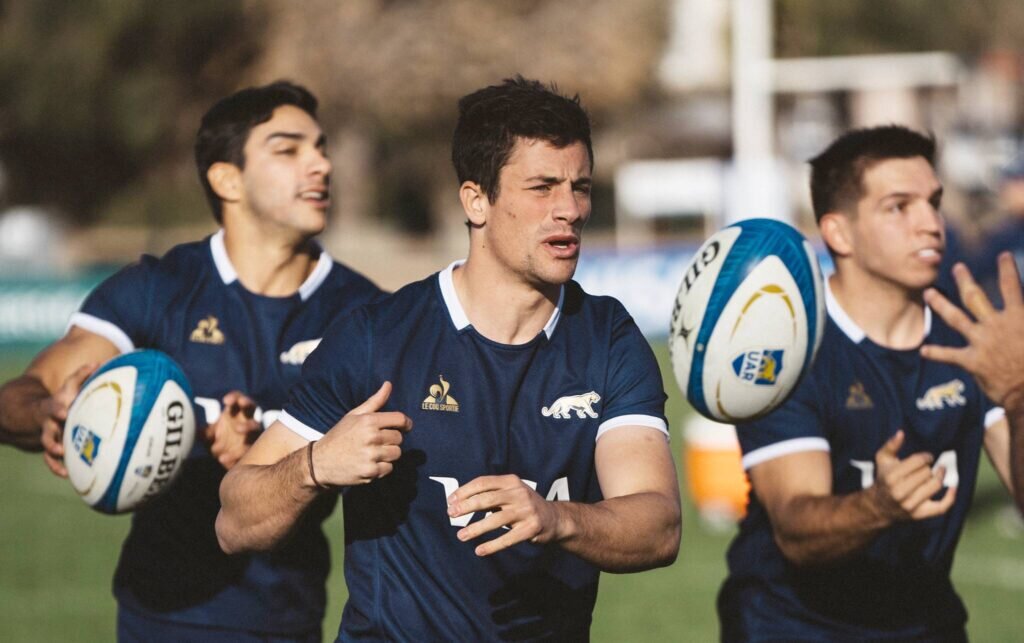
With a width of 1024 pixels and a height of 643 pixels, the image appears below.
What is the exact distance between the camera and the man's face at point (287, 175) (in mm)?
6055

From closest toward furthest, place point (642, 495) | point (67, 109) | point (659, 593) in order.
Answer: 1. point (642, 495)
2. point (659, 593)
3. point (67, 109)

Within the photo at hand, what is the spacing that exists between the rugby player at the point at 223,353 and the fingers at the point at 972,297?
7.91 feet

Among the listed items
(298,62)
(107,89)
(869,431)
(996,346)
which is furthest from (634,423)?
(298,62)

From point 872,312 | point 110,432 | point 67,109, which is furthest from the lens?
point 67,109

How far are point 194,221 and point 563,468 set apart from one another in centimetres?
3649

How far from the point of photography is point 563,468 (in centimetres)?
452

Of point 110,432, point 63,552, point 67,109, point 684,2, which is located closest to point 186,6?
point 67,109

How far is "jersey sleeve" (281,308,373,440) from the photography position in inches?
174

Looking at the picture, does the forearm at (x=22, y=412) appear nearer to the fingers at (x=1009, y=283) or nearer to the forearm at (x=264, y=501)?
the forearm at (x=264, y=501)

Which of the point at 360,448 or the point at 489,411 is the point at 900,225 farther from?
the point at 360,448

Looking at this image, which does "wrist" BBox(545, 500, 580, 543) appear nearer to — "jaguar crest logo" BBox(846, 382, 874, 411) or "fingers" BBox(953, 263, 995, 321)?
"fingers" BBox(953, 263, 995, 321)

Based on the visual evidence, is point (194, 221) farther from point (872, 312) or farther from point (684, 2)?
point (872, 312)

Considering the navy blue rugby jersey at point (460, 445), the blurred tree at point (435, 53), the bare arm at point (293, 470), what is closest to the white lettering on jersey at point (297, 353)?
the navy blue rugby jersey at point (460, 445)

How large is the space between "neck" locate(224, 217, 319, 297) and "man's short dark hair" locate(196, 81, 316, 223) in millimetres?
275
